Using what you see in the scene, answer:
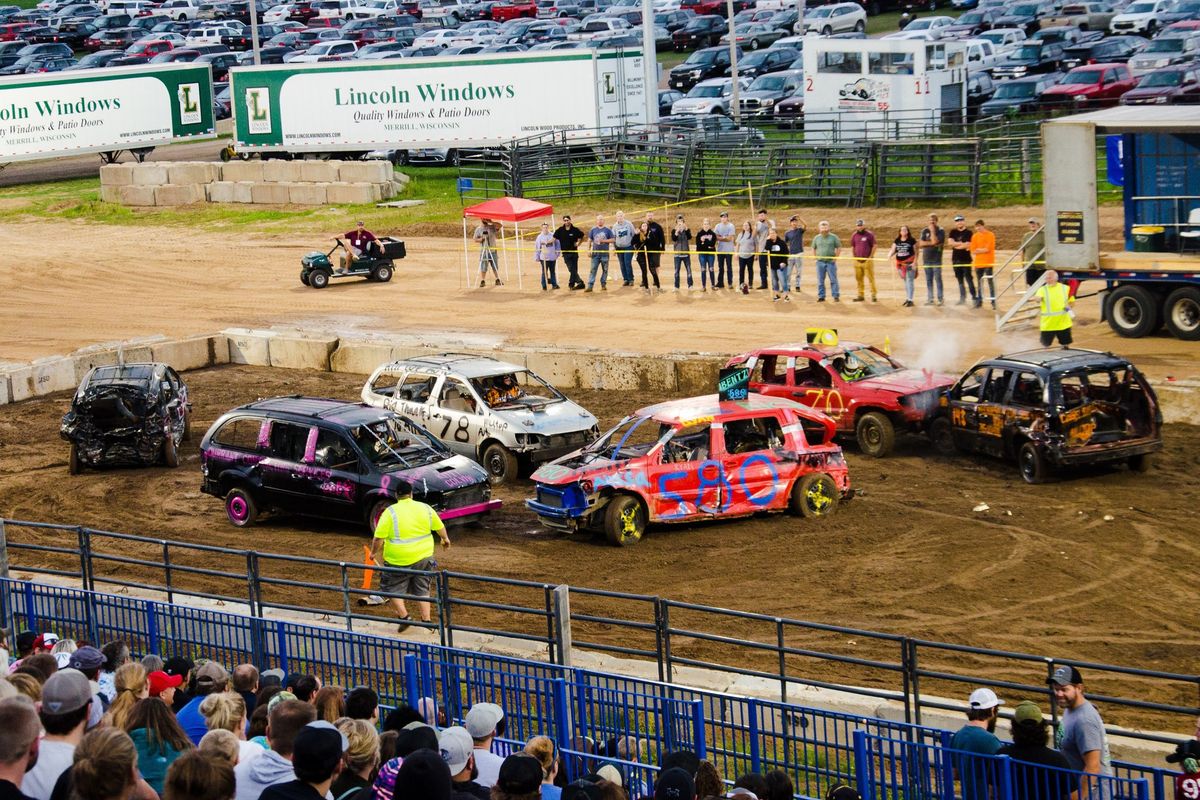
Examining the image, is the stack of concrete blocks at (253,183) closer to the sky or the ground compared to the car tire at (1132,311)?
closer to the sky

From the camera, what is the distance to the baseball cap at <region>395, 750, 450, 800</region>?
24.3 feet

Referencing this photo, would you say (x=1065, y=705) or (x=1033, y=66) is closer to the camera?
(x=1065, y=705)

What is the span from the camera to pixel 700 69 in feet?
210

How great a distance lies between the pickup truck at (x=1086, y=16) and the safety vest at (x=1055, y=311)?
138ft

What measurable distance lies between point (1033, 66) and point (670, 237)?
67.9 ft

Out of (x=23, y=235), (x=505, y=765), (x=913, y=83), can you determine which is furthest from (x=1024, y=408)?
(x=23, y=235)

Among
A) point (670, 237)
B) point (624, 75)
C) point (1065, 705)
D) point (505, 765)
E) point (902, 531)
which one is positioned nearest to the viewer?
point (505, 765)

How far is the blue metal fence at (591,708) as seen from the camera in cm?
1035

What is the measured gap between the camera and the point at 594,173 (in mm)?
47969

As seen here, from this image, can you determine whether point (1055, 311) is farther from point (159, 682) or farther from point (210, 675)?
point (159, 682)

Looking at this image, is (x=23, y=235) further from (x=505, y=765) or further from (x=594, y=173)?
(x=505, y=765)

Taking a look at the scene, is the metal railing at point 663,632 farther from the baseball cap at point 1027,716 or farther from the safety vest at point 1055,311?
the safety vest at point 1055,311

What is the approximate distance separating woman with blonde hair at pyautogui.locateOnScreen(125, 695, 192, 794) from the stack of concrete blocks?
4135 cm

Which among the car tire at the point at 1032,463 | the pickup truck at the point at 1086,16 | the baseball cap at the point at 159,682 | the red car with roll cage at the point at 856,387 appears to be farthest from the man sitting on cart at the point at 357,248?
the pickup truck at the point at 1086,16
